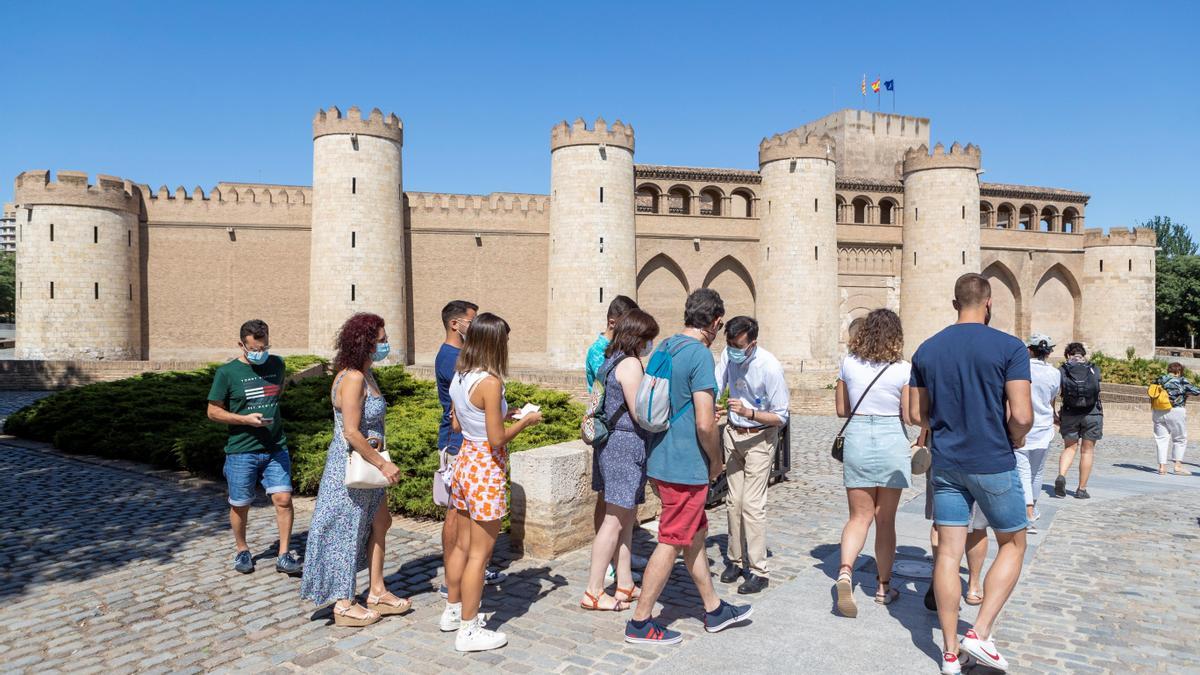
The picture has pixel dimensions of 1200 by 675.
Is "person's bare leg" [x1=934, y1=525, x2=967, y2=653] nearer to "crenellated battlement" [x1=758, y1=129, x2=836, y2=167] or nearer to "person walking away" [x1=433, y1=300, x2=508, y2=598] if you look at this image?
Result: "person walking away" [x1=433, y1=300, x2=508, y2=598]

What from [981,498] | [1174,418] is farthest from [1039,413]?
[1174,418]

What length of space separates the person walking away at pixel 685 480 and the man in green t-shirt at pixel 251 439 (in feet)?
9.33

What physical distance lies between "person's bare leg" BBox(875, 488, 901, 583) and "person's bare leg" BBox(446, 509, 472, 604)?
2.45 m

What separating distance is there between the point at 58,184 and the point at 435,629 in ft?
88.3

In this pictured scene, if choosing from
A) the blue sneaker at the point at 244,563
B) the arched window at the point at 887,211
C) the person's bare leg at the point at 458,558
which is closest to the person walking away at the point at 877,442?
the person's bare leg at the point at 458,558

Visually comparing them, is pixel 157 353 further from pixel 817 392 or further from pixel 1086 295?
pixel 1086 295

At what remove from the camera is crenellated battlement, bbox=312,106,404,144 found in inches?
1025

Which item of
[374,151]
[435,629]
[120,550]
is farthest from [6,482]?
[374,151]

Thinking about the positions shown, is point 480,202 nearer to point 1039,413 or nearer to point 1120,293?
point 1039,413

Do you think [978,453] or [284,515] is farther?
[284,515]

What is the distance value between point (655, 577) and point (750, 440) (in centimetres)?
143

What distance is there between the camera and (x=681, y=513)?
4426mm

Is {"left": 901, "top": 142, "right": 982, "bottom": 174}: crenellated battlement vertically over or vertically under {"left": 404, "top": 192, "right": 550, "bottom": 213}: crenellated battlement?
over

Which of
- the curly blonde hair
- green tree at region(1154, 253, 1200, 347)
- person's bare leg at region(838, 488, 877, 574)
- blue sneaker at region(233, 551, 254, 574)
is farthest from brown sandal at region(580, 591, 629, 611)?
green tree at region(1154, 253, 1200, 347)
